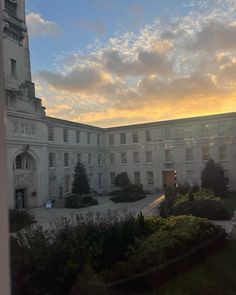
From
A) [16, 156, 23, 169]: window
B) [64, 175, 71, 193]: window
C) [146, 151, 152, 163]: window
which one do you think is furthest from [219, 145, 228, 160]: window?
[16, 156, 23, 169]: window

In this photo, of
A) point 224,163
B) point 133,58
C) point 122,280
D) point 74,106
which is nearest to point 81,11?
point 133,58

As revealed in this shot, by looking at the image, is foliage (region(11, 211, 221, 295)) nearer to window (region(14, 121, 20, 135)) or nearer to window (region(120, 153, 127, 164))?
window (region(14, 121, 20, 135))

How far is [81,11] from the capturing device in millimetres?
1721

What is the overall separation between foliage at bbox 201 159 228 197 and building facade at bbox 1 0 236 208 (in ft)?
10.7

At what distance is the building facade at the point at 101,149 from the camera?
52.7ft

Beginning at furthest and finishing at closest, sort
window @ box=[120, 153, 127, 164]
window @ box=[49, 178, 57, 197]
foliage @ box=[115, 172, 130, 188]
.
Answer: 1. window @ box=[120, 153, 127, 164]
2. foliage @ box=[115, 172, 130, 188]
3. window @ box=[49, 178, 57, 197]

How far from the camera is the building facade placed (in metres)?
16.1

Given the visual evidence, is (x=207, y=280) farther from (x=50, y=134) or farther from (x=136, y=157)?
(x=136, y=157)

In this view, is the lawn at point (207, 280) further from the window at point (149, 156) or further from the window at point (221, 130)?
the window at point (149, 156)

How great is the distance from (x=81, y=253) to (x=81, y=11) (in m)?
2.73

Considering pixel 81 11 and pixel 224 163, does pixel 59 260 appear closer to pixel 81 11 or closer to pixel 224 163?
pixel 81 11

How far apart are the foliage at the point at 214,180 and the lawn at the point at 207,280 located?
1209 centimetres

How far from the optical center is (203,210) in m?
9.79

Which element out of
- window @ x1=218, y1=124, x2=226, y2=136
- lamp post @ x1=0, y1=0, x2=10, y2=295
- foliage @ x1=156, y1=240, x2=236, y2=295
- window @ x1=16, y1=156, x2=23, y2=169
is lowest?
foliage @ x1=156, y1=240, x2=236, y2=295
